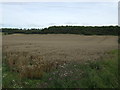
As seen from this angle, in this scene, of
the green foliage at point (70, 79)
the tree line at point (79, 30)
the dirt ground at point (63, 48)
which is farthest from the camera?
the tree line at point (79, 30)

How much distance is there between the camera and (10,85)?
8336 millimetres

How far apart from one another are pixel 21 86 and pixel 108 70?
4.35 meters

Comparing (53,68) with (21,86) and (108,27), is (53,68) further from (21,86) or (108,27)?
(108,27)

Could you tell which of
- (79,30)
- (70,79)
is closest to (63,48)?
(70,79)

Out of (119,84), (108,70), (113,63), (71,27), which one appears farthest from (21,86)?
(71,27)

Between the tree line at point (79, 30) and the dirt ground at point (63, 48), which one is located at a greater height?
the tree line at point (79, 30)

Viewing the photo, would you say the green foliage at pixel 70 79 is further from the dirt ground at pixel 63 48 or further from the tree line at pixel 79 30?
the tree line at pixel 79 30

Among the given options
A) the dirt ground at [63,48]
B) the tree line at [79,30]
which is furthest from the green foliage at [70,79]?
the tree line at [79,30]

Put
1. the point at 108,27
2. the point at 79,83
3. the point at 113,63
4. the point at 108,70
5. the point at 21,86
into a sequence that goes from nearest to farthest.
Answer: the point at 21,86
the point at 79,83
the point at 108,70
the point at 113,63
the point at 108,27

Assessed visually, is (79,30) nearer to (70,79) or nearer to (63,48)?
(63,48)

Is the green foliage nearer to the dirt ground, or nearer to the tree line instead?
the dirt ground

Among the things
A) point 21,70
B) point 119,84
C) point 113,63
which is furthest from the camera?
point 113,63

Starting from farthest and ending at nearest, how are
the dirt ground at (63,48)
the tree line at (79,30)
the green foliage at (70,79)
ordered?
1. the tree line at (79,30)
2. the dirt ground at (63,48)
3. the green foliage at (70,79)

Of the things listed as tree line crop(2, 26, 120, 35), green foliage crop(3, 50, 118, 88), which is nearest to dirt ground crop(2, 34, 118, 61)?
green foliage crop(3, 50, 118, 88)
